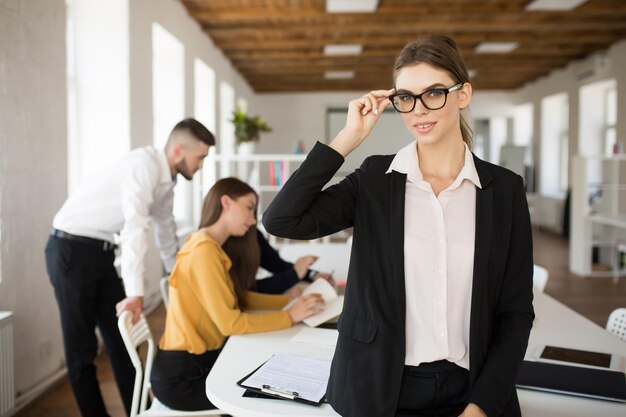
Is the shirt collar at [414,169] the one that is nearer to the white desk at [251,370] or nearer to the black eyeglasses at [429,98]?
the black eyeglasses at [429,98]

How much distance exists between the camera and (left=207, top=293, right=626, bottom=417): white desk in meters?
1.39

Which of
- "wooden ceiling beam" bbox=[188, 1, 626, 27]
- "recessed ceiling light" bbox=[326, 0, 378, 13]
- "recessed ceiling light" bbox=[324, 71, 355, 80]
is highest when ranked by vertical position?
"recessed ceiling light" bbox=[324, 71, 355, 80]

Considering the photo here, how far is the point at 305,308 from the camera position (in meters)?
2.10

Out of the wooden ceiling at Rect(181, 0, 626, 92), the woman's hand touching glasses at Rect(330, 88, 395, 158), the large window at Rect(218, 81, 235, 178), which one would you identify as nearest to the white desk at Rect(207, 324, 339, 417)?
the woman's hand touching glasses at Rect(330, 88, 395, 158)

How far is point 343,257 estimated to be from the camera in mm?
3656

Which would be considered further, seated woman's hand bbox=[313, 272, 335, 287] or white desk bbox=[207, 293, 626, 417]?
seated woman's hand bbox=[313, 272, 335, 287]

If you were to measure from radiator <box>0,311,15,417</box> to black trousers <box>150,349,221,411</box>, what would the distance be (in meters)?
1.06

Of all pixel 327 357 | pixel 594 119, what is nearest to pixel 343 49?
pixel 594 119

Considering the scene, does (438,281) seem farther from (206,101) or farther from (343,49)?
(343,49)

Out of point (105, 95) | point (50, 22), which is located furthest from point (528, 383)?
point (105, 95)

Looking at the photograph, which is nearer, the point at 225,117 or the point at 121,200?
the point at 121,200

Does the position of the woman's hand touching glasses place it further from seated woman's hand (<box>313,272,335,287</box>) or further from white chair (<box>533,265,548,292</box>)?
white chair (<box>533,265,548,292</box>)

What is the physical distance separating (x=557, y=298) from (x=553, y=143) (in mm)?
7427

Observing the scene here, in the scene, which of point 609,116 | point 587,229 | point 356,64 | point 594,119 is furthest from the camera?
point 356,64
